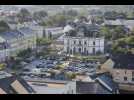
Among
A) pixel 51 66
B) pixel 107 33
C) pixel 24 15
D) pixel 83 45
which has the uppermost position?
pixel 24 15

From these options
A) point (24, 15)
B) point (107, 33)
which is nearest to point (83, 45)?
point (107, 33)

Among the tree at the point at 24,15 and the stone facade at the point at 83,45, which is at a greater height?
the tree at the point at 24,15

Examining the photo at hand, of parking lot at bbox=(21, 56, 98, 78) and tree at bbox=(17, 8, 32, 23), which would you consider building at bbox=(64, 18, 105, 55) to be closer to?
parking lot at bbox=(21, 56, 98, 78)

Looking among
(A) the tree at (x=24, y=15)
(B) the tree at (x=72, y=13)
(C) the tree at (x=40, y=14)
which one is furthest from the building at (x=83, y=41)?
(A) the tree at (x=24, y=15)

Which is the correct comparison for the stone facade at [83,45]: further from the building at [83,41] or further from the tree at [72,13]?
the tree at [72,13]

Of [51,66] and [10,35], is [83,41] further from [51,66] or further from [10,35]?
[10,35]
